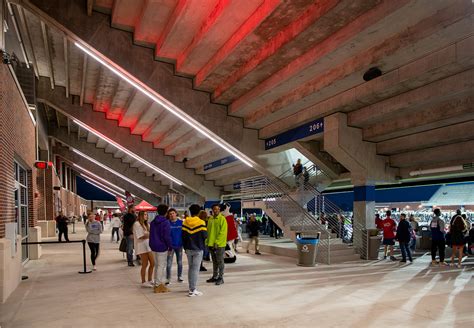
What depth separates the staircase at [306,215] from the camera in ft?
41.4

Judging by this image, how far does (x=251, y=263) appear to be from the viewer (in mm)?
11891

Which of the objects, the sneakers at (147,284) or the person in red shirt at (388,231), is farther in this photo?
the person in red shirt at (388,231)

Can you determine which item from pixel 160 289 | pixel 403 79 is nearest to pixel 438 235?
pixel 403 79

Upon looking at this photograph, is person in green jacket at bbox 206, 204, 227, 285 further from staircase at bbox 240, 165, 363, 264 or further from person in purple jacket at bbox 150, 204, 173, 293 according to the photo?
staircase at bbox 240, 165, 363, 264

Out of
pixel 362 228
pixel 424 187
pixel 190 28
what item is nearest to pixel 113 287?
pixel 190 28

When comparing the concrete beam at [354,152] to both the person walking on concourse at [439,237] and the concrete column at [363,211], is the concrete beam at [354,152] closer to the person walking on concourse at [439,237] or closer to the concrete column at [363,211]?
the concrete column at [363,211]

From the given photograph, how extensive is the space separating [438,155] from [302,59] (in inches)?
246

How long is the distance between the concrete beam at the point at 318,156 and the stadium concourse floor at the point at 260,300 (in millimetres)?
6401

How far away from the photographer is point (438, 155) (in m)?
13.2

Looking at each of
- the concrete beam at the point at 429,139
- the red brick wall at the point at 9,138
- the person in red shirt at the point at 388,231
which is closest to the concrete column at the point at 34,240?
the red brick wall at the point at 9,138

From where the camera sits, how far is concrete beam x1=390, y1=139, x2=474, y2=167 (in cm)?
1238

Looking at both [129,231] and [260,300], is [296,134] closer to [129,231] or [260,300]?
[129,231]

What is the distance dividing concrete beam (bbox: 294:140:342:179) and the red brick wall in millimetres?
9788

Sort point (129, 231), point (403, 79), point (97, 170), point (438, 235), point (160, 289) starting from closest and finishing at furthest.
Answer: point (160, 289)
point (403, 79)
point (129, 231)
point (438, 235)
point (97, 170)
